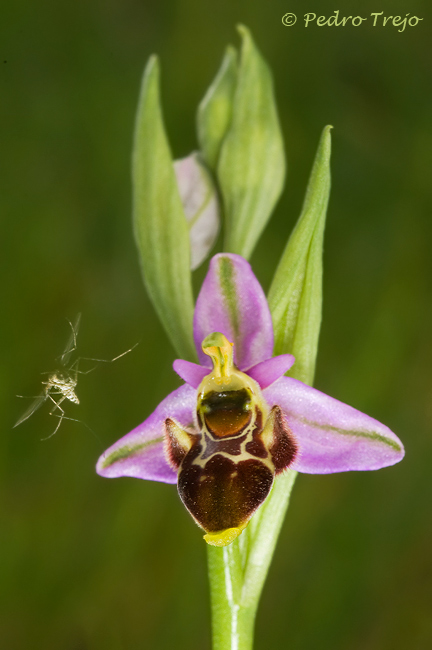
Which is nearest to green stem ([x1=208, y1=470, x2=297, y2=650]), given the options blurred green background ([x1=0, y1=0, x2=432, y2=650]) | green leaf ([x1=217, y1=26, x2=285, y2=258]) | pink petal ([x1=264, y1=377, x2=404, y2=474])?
pink petal ([x1=264, y1=377, x2=404, y2=474])

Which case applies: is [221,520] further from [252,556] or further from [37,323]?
[37,323]

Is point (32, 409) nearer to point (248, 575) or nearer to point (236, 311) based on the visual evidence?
point (236, 311)

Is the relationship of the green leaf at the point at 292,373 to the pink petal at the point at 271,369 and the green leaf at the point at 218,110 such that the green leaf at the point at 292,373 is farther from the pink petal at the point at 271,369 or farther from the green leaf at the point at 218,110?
the green leaf at the point at 218,110

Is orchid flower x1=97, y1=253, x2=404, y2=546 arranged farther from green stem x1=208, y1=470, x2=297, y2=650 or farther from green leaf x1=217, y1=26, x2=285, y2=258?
green leaf x1=217, y1=26, x2=285, y2=258

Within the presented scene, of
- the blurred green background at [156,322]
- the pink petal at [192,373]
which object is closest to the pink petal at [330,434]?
the pink petal at [192,373]

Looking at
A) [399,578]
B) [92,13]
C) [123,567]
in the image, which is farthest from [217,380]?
[92,13]

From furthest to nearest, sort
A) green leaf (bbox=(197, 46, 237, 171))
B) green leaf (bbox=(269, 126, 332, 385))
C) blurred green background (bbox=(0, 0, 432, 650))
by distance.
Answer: blurred green background (bbox=(0, 0, 432, 650)) < green leaf (bbox=(197, 46, 237, 171)) < green leaf (bbox=(269, 126, 332, 385))
